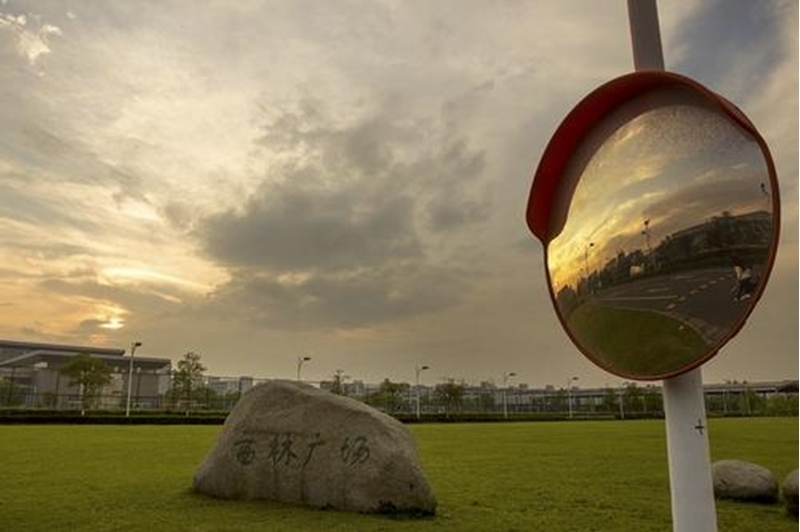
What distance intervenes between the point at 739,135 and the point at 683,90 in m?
0.33

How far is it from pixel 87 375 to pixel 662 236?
42362 millimetres

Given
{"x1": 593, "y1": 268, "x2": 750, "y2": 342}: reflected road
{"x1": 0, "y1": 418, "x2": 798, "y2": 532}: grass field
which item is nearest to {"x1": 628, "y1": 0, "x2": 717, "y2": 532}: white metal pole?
{"x1": 593, "y1": 268, "x2": 750, "y2": 342}: reflected road

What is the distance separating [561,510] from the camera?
6348mm

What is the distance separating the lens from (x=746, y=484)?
692 cm

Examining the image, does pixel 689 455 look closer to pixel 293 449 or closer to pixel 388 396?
pixel 293 449

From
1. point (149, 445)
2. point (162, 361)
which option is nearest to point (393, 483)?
point (149, 445)

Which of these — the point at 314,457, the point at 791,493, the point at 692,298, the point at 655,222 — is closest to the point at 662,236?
the point at 655,222

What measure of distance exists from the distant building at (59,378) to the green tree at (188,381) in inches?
134

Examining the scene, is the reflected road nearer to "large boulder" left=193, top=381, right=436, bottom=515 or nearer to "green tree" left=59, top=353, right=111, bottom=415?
"large boulder" left=193, top=381, right=436, bottom=515

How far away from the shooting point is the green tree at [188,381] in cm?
4359

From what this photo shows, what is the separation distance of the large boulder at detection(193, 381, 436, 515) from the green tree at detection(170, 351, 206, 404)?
39707 mm

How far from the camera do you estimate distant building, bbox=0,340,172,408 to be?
41.2 metres

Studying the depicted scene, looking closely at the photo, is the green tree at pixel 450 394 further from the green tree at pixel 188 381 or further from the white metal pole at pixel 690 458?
the white metal pole at pixel 690 458

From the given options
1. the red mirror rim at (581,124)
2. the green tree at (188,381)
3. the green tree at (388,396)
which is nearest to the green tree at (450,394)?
the green tree at (388,396)
